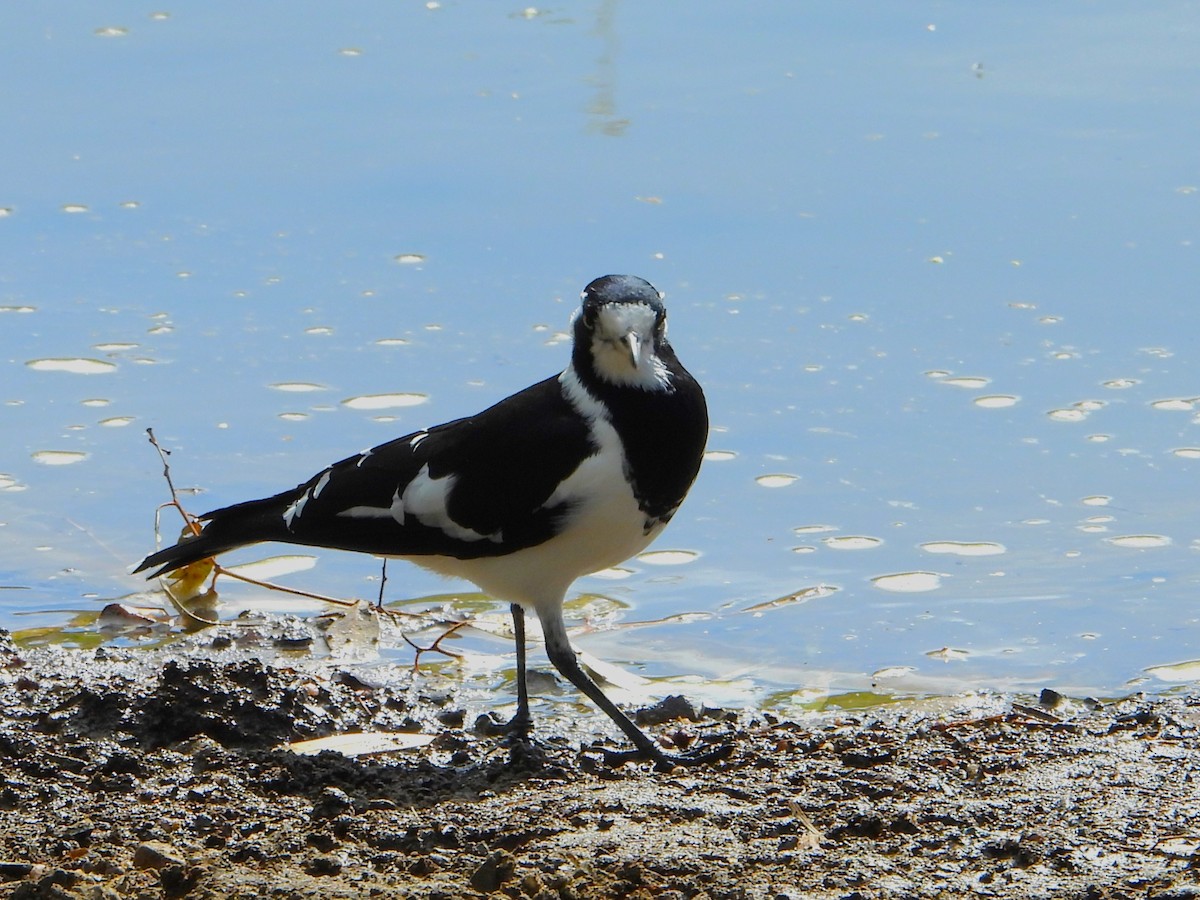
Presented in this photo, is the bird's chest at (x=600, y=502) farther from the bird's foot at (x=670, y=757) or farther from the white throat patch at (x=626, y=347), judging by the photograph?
the bird's foot at (x=670, y=757)

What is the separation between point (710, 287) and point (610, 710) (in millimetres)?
2990

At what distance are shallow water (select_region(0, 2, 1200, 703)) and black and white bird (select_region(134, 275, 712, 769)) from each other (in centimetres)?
75

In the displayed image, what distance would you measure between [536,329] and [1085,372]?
74.7 inches

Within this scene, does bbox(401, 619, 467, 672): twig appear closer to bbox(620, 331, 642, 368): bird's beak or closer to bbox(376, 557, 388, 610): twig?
bbox(376, 557, 388, 610): twig

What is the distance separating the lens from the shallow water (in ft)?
16.5

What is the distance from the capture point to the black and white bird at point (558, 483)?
149 inches

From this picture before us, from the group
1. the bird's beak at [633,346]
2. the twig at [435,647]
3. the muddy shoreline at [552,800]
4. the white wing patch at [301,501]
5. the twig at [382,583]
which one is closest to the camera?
the muddy shoreline at [552,800]

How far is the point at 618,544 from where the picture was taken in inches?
151

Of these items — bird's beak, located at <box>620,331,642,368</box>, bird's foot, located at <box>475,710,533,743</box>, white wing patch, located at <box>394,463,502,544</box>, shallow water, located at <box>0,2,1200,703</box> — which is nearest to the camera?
bird's beak, located at <box>620,331,642,368</box>

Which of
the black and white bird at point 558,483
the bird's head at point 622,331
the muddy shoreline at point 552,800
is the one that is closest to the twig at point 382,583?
the muddy shoreline at point 552,800

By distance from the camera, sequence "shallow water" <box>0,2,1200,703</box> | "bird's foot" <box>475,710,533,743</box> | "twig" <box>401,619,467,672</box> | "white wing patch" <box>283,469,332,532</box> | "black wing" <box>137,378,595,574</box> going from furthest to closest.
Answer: "shallow water" <box>0,2,1200,703</box> → "twig" <box>401,619,467,672</box> → "white wing patch" <box>283,469,332,532</box> → "bird's foot" <box>475,710,533,743</box> → "black wing" <box>137,378,595,574</box>

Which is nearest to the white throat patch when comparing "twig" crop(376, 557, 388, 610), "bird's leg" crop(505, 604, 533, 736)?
"bird's leg" crop(505, 604, 533, 736)

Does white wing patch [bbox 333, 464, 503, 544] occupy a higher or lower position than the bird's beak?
lower

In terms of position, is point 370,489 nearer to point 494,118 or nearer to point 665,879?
point 665,879
